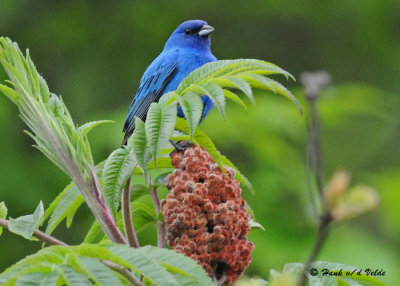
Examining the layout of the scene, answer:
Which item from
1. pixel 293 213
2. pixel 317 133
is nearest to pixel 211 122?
pixel 293 213

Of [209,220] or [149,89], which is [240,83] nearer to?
[209,220]

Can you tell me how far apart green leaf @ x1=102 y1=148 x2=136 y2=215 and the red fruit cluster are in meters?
0.17

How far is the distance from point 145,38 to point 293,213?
4342mm

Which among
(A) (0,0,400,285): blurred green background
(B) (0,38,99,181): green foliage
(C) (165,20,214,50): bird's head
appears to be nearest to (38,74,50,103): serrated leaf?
(B) (0,38,99,181): green foliage

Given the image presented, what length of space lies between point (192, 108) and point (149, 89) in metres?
2.09

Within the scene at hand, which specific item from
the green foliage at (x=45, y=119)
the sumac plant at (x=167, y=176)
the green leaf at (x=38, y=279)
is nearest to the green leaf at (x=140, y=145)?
the sumac plant at (x=167, y=176)

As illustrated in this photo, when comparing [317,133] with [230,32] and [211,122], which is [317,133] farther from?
[230,32]

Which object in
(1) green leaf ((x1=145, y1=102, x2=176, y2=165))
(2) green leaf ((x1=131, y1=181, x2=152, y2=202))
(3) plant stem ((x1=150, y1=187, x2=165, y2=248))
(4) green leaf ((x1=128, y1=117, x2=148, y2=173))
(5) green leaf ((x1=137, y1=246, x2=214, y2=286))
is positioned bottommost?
(3) plant stem ((x1=150, y1=187, x2=165, y2=248))

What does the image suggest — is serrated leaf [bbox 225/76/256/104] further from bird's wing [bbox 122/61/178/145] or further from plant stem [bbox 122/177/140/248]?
bird's wing [bbox 122/61/178/145]

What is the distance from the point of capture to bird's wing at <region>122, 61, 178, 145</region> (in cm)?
363

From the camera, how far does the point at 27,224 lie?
172cm

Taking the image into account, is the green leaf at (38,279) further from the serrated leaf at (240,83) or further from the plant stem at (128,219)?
the serrated leaf at (240,83)

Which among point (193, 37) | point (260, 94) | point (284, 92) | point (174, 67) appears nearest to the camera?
point (284, 92)

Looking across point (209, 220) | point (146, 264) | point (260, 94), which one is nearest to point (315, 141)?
point (146, 264)
